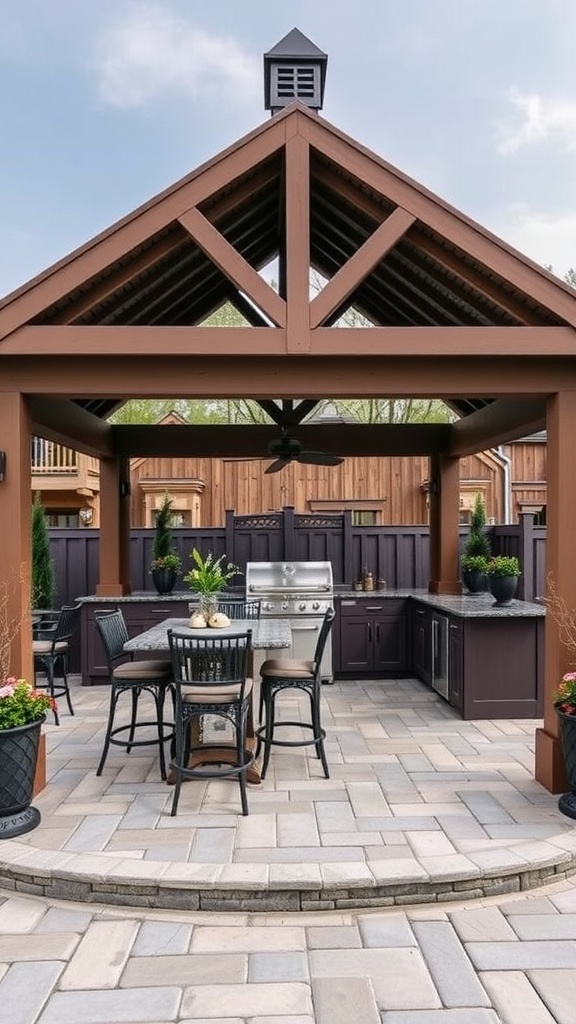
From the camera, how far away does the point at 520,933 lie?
2.82 meters

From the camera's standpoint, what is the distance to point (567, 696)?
3.87 meters

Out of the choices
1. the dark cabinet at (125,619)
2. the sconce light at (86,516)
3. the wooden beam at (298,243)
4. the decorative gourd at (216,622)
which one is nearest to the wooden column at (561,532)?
the wooden beam at (298,243)

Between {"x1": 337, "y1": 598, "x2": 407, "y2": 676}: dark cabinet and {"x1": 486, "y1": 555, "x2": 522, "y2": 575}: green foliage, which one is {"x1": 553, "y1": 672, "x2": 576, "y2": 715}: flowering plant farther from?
{"x1": 337, "y1": 598, "x2": 407, "y2": 676}: dark cabinet

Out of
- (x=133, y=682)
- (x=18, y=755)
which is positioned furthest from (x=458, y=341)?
(x=18, y=755)

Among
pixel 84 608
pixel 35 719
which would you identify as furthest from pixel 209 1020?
pixel 84 608

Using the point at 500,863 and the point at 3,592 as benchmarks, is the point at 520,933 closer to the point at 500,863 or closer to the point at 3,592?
the point at 500,863

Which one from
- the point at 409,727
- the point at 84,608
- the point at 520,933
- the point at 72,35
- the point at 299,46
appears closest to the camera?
the point at 520,933

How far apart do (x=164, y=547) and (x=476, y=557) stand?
3.38 meters

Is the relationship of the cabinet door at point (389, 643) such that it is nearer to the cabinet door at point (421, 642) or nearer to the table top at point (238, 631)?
the cabinet door at point (421, 642)

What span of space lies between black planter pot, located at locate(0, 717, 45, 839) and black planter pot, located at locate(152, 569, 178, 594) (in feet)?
12.6

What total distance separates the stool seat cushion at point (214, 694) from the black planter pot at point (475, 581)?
3647 mm

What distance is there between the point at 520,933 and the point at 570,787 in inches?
49.0

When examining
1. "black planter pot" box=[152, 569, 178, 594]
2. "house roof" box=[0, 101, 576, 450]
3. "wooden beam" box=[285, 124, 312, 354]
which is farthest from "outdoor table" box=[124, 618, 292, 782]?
"black planter pot" box=[152, 569, 178, 594]

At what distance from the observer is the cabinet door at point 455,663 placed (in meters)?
5.86
